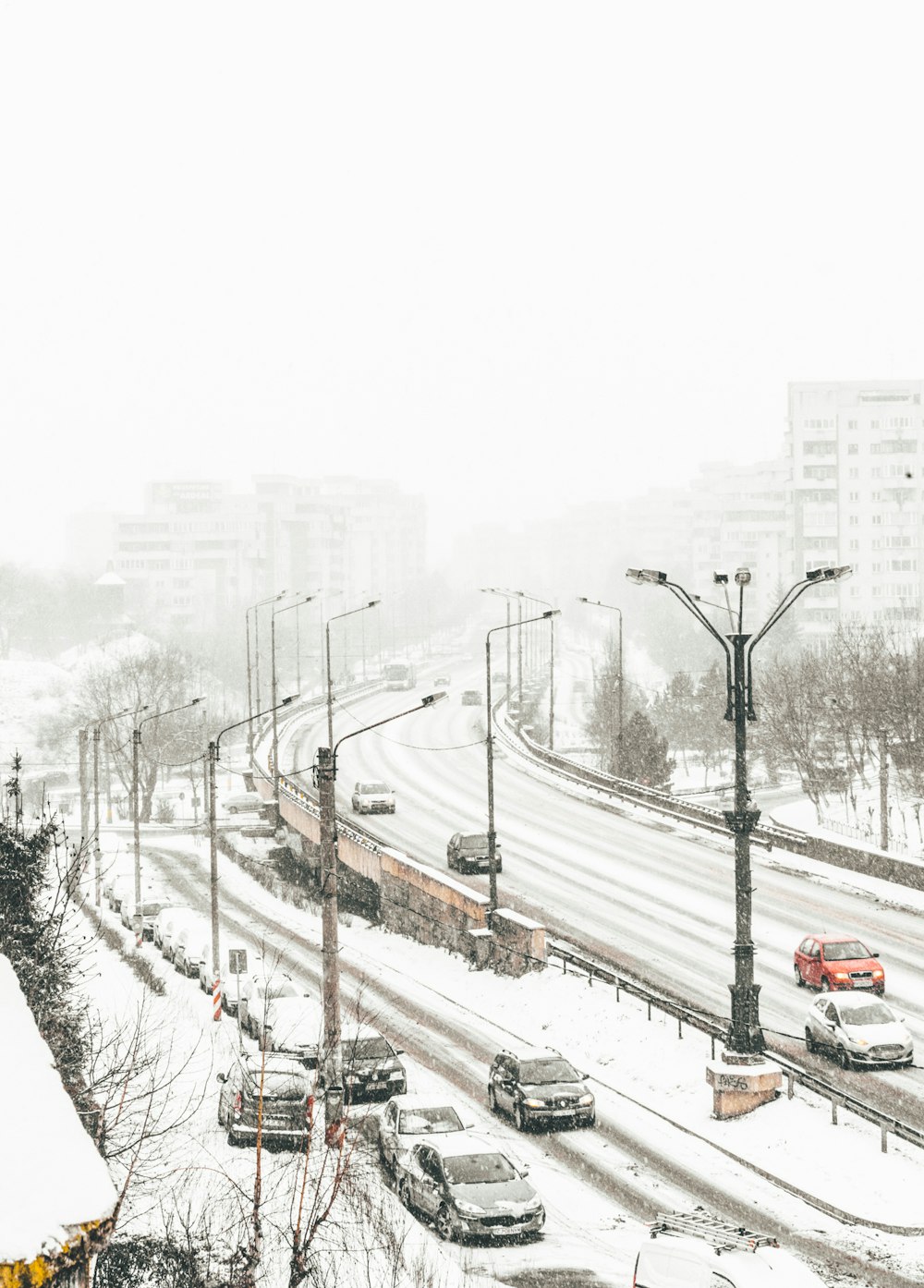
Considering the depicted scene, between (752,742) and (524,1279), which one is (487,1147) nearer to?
(524,1279)

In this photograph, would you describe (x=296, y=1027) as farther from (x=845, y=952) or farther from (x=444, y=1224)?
(x=845, y=952)

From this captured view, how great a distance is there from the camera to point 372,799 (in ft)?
164

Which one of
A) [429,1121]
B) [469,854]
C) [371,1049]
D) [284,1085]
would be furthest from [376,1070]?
[469,854]

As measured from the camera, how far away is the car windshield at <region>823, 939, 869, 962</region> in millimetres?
26391

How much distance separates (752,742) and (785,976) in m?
49.9

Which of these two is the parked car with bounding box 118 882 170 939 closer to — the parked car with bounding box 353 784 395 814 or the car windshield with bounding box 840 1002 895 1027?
the parked car with bounding box 353 784 395 814

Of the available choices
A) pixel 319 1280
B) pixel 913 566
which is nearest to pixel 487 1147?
pixel 319 1280

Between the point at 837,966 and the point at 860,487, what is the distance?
100780 millimetres

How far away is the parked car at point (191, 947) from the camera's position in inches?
1337

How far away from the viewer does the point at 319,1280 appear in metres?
10.6

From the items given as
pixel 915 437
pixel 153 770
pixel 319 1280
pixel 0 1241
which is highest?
pixel 915 437

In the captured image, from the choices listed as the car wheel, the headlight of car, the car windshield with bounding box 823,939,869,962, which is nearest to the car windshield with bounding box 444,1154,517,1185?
the car wheel

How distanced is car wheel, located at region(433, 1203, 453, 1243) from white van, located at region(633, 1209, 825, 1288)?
10.8 ft

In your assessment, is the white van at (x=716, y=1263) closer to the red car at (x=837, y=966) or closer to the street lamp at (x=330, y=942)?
the street lamp at (x=330, y=942)
